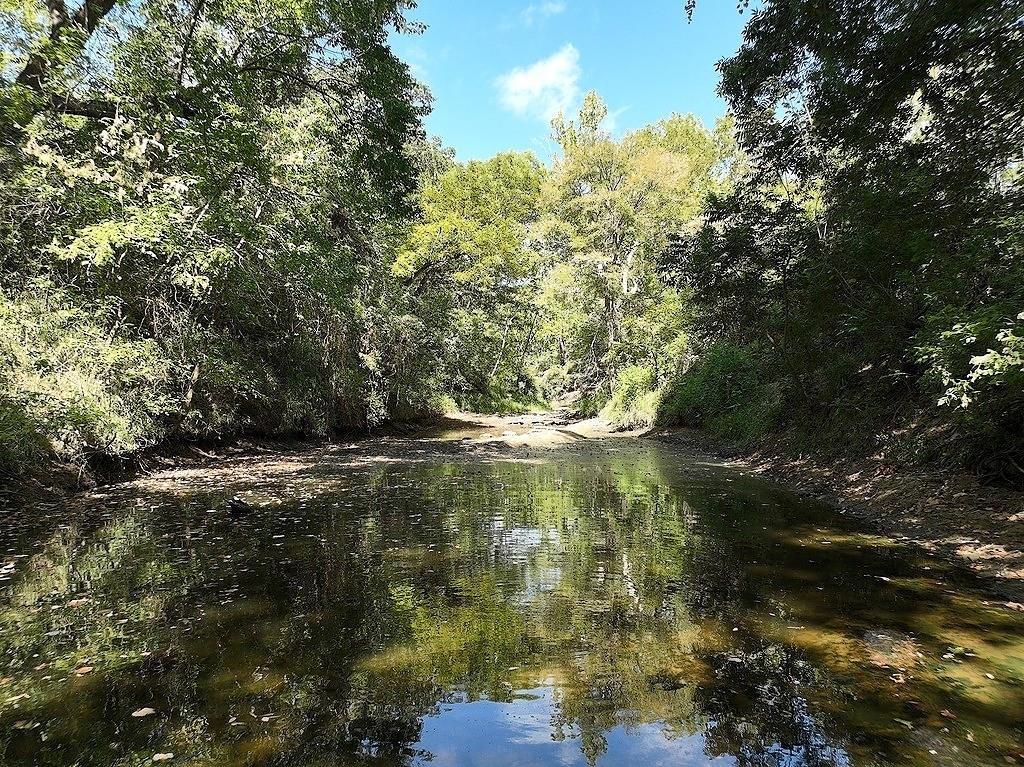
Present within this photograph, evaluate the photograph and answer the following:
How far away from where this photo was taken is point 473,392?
43906 millimetres

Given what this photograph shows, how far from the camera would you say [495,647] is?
4.38 metres

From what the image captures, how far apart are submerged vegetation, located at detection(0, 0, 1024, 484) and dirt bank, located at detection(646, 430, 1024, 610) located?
1.53 ft

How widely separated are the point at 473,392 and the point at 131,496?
33.4 meters

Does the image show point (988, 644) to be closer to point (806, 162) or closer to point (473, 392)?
point (806, 162)

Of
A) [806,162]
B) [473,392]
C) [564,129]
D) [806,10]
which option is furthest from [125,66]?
[473,392]

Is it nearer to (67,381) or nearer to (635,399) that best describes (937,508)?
(67,381)

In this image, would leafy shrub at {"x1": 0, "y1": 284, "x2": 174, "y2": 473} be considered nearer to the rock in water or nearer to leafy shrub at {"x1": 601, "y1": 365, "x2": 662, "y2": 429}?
the rock in water

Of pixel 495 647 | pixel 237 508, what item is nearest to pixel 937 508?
pixel 495 647

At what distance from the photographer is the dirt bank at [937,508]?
6309mm

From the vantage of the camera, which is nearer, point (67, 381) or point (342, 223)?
point (67, 381)

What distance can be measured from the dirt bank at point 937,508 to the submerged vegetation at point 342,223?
1.53ft

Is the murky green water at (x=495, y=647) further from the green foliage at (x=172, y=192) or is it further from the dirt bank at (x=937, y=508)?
the green foliage at (x=172, y=192)

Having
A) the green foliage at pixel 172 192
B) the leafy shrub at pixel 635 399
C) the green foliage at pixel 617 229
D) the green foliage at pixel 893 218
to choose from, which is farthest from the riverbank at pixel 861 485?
the green foliage at pixel 617 229

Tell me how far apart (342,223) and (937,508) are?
1792 centimetres
